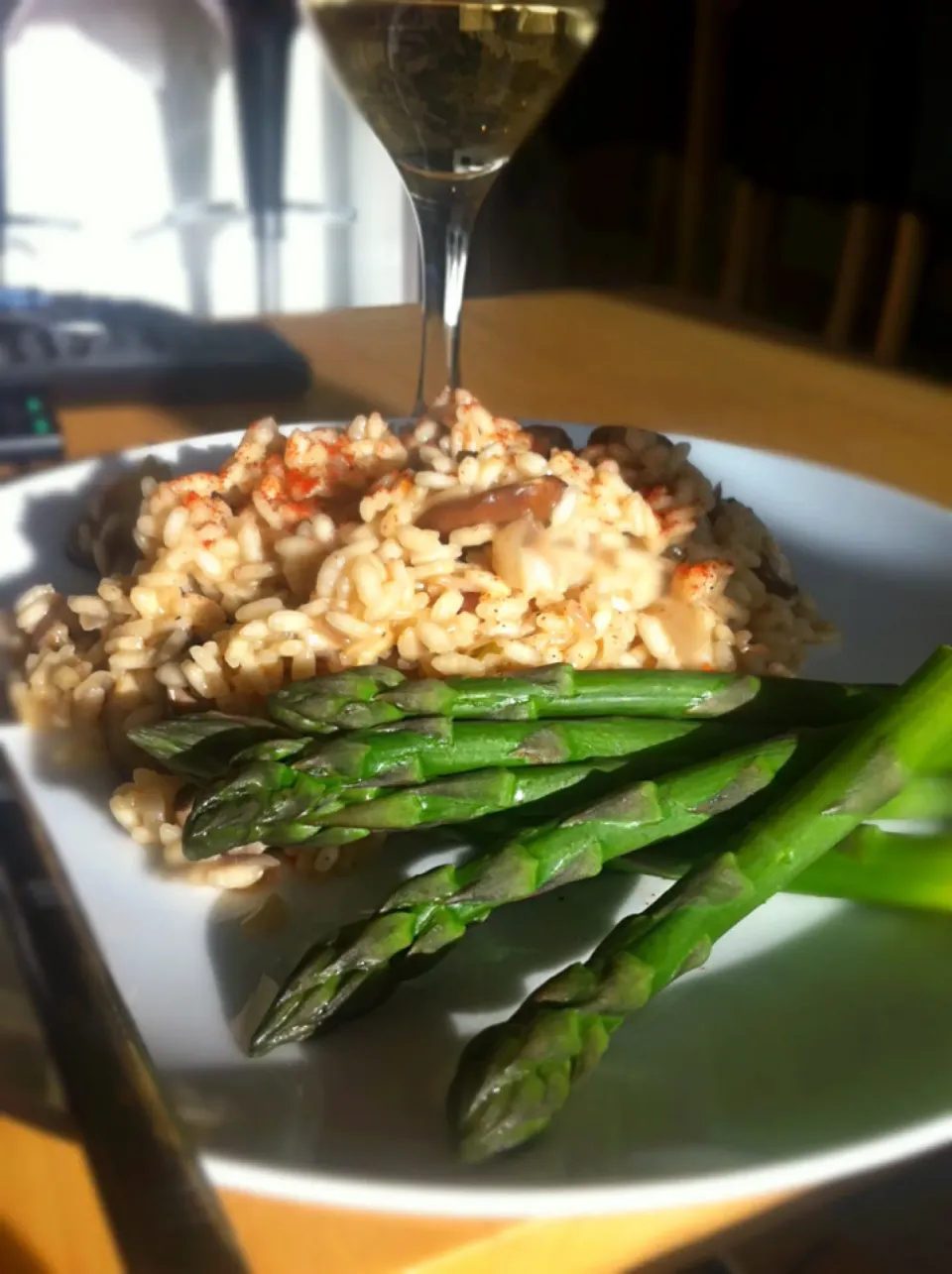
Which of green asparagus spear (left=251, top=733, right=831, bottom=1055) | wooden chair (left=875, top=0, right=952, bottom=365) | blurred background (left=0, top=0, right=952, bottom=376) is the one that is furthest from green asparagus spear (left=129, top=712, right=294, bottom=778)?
blurred background (left=0, top=0, right=952, bottom=376)

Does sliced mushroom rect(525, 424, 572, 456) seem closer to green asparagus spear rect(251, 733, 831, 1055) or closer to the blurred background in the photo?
green asparagus spear rect(251, 733, 831, 1055)

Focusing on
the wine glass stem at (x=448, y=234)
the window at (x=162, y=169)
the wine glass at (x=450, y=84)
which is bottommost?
the window at (x=162, y=169)

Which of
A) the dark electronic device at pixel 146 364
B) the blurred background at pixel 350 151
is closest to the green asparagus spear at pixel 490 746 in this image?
the dark electronic device at pixel 146 364

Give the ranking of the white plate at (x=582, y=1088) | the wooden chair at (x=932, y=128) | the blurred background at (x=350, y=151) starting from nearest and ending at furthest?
the white plate at (x=582, y=1088) → the wooden chair at (x=932, y=128) → the blurred background at (x=350, y=151)

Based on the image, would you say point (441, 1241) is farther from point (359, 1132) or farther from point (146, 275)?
point (146, 275)

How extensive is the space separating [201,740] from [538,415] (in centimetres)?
94

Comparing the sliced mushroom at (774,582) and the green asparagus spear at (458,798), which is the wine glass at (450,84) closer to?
the sliced mushroom at (774,582)

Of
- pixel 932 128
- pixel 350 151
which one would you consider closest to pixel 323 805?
pixel 932 128

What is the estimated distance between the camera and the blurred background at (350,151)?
3928 mm

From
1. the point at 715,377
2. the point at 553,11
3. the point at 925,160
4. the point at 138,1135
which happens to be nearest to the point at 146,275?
the point at 925,160

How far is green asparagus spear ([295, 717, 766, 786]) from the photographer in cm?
61

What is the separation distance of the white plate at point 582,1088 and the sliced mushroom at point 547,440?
0.41 metres

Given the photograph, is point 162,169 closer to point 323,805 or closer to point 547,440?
point 547,440

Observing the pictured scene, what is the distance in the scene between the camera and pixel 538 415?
1499 millimetres
